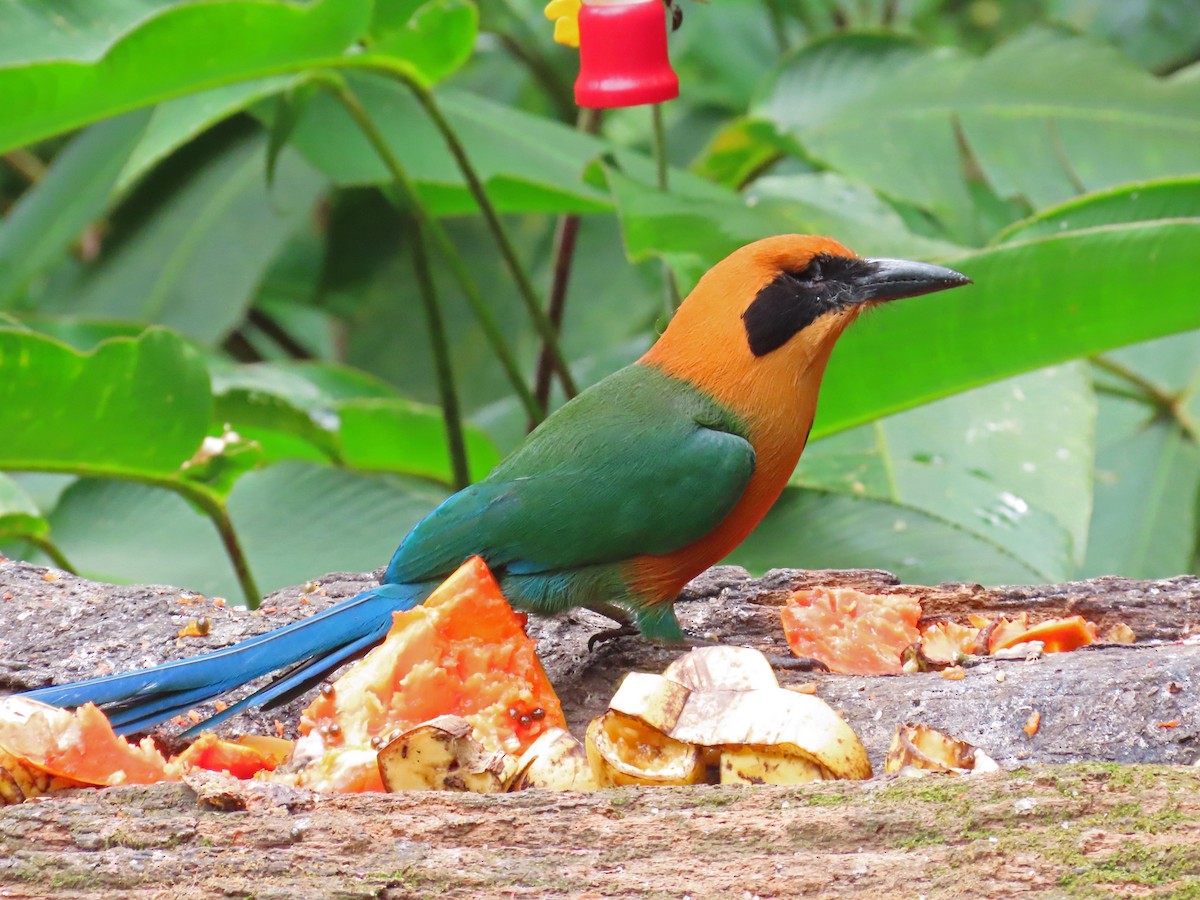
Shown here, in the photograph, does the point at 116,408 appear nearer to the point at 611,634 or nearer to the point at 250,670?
the point at 250,670

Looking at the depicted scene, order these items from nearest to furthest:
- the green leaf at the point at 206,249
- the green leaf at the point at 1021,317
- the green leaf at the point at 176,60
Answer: the green leaf at the point at 1021,317, the green leaf at the point at 176,60, the green leaf at the point at 206,249

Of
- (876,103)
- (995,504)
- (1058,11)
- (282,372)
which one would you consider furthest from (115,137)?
(1058,11)

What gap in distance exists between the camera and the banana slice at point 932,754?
1.94m

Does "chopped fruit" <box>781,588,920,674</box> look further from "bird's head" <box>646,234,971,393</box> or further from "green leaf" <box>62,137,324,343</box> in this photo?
"green leaf" <box>62,137,324,343</box>

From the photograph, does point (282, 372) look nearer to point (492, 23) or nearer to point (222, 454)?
point (222, 454)

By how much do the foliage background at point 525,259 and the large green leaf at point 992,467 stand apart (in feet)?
0.03

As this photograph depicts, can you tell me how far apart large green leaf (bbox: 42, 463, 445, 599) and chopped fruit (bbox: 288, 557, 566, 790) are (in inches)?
56.8

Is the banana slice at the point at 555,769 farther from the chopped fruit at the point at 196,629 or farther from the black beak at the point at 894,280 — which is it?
the black beak at the point at 894,280

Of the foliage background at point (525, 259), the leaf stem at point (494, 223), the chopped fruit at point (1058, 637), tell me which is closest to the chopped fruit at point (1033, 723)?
the chopped fruit at point (1058, 637)

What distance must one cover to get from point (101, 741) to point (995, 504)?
2203 millimetres

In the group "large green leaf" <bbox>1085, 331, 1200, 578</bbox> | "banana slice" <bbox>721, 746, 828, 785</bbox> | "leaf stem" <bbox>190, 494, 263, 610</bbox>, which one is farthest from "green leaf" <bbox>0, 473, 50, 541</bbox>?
"large green leaf" <bbox>1085, 331, 1200, 578</bbox>

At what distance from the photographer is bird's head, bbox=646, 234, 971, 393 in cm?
287

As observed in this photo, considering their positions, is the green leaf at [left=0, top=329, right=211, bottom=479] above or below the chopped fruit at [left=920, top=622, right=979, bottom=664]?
above

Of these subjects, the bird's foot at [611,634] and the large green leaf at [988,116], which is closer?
the bird's foot at [611,634]
